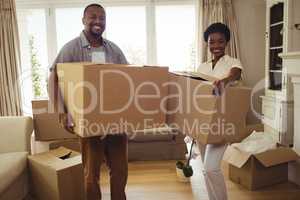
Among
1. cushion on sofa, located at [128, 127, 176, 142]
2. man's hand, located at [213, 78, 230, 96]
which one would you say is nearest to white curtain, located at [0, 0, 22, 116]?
cushion on sofa, located at [128, 127, 176, 142]

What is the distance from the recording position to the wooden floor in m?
2.21

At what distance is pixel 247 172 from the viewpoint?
2312 millimetres

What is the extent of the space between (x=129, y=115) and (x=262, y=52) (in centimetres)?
335

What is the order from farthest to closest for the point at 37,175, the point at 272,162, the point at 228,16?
the point at 228,16 → the point at 272,162 → the point at 37,175

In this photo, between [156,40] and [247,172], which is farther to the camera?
[156,40]

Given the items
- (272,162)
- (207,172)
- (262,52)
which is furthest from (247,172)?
(262,52)

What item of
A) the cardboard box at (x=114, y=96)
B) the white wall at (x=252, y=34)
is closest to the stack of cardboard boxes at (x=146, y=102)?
the cardboard box at (x=114, y=96)

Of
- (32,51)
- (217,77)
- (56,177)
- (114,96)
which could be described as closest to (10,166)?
(56,177)

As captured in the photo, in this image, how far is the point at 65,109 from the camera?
154 centimetres

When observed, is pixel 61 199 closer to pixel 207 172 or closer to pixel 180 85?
pixel 207 172

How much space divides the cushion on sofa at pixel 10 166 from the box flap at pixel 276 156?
5.88 ft

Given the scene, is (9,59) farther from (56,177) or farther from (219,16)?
(219,16)

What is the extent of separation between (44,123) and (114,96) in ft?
5.62

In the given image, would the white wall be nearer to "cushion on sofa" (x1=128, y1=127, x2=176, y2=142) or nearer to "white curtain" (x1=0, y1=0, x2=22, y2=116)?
"cushion on sofa" (x1=128, y1=127, x2=176, y2=142)
